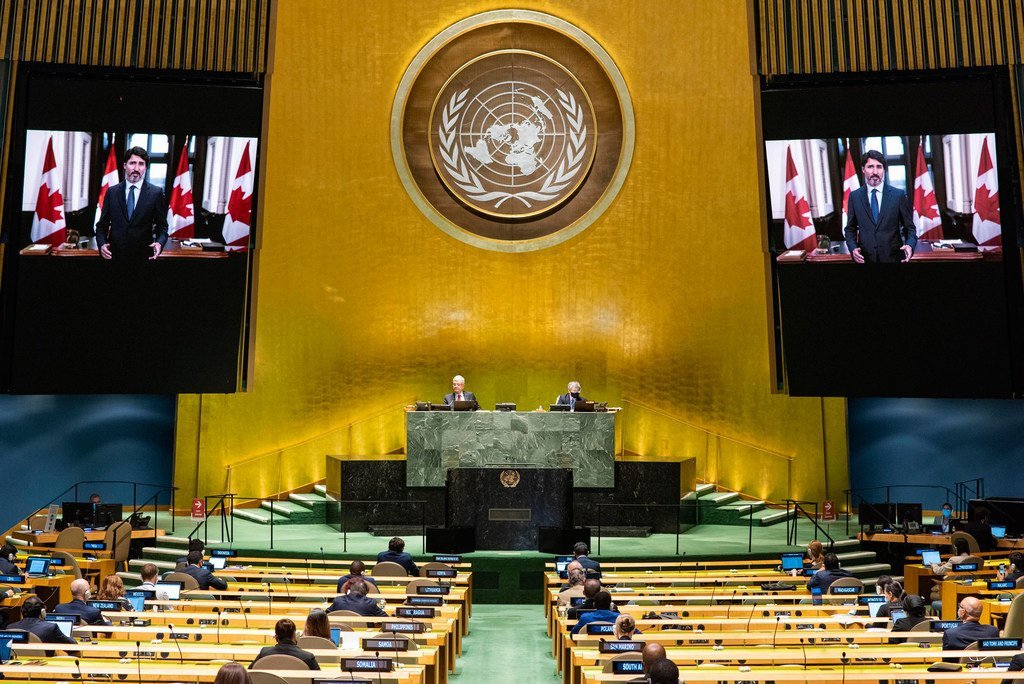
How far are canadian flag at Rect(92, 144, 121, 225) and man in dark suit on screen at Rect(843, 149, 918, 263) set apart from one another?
965 cm

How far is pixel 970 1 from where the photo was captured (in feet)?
51.6

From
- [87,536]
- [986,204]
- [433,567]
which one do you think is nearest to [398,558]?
[433,567]

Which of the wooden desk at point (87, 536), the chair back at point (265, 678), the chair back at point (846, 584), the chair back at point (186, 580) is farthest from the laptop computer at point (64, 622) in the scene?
the wooden desk at point (87, 536)

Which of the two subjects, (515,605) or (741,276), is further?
(741,276)

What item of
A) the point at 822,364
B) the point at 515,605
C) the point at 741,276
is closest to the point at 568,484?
the point at 515,605

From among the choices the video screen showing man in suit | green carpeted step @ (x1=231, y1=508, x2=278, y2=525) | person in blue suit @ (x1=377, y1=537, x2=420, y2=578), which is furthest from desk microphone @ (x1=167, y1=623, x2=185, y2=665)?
the video screen showing man in suit

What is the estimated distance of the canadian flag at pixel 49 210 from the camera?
1542 cm

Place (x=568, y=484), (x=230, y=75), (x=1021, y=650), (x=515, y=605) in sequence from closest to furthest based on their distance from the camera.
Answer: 1. (x=1021, y=650)
2. (x=515, y=605)
3. (x=568, y=484)
4. (x=230, y=75)

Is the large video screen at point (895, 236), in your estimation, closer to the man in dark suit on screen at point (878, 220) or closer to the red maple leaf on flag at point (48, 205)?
the man in dark suit on screen at point (878, 220)

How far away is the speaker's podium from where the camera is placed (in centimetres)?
1362

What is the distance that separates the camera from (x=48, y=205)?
15.5m

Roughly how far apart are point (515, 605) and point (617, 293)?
20.6ft

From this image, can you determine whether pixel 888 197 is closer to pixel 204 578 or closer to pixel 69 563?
pixel 204 578

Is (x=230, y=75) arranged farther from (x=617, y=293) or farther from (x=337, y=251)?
(x=617, y=293)
